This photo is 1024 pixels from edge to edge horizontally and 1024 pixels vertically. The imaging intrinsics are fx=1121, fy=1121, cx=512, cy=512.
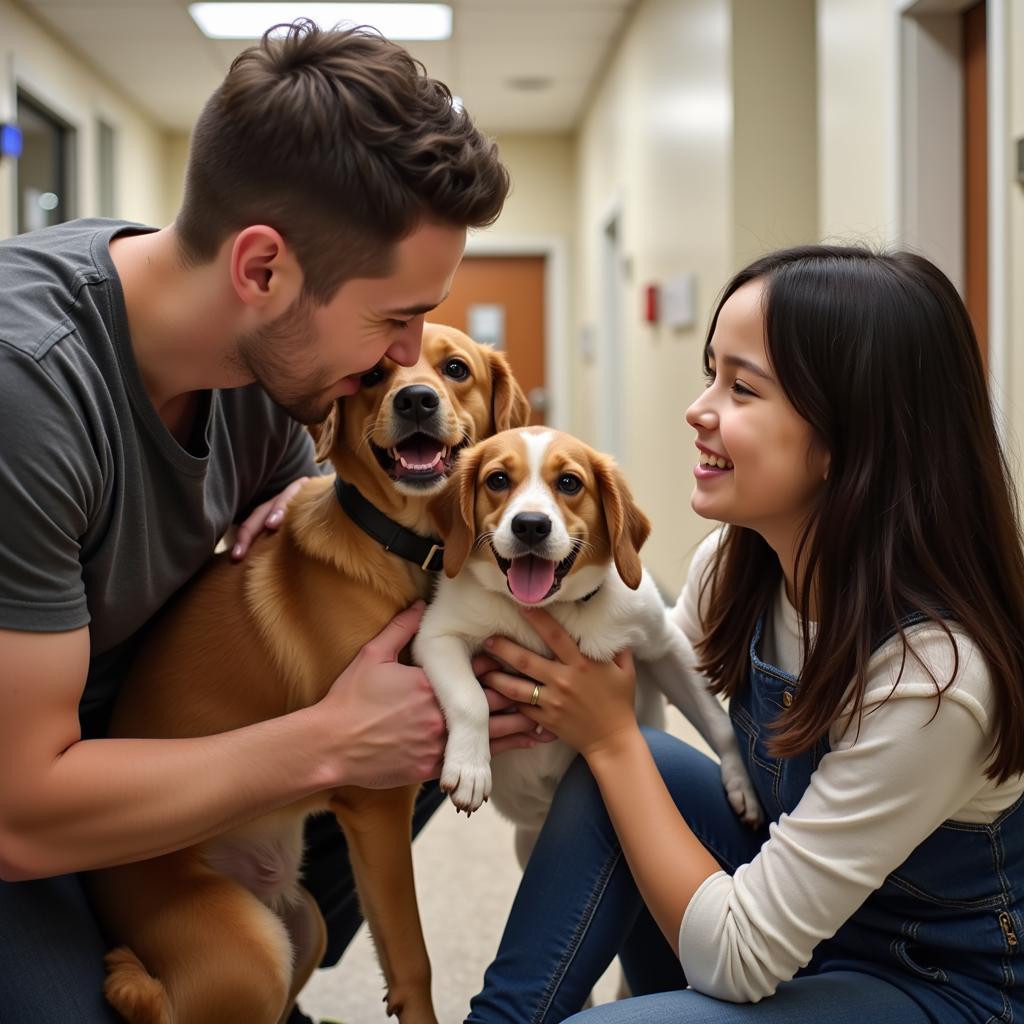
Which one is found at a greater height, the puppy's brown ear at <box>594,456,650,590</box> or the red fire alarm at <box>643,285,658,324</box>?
the red fire alarm at <box>643,285,658,324</box>

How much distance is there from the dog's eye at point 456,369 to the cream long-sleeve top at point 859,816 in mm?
819

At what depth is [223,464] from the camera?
172 centimetres

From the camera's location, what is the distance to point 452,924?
7.88 feet

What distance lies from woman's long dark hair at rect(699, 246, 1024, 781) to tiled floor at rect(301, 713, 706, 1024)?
3.68ft

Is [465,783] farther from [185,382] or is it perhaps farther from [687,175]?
[687,175]

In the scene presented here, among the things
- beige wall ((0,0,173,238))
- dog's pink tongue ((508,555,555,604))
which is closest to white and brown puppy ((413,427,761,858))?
dog's pink tongue ((508,555,555,604))

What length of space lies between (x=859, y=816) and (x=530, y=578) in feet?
1.81

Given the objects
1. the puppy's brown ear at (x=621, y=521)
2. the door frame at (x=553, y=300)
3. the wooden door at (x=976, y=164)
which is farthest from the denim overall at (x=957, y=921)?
the door frame at (x=553, y=300)

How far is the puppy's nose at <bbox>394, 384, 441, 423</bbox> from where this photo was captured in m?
1.66

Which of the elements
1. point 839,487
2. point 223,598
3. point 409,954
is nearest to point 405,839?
point 409,954

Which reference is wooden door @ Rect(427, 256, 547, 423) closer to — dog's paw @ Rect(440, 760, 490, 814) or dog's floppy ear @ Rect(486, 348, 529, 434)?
dog's floppy ear @ Rect(486, 348, 529, 434)

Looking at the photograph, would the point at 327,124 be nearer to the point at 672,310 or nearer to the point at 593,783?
the point at 593,783

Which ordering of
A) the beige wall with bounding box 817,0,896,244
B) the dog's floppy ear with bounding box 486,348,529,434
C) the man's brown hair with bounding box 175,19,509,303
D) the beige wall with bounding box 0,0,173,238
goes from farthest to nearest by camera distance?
the beige wall with bounding box 0,0,173,238, the beige wall with bounding box 817,0,896,244, the dog's floppy ear with bounding box 486,348,529,434, the man's brown hair with bounding box 175,19,509,303

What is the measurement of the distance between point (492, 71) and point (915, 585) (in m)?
7.09
